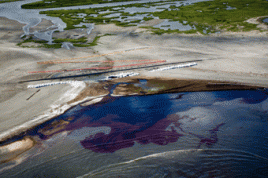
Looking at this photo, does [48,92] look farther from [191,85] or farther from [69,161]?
[191,85]

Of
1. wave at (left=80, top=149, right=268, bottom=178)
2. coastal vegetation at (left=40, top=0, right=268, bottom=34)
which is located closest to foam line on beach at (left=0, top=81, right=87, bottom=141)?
wave at (left=80, top=149, right=268, bottom=178)

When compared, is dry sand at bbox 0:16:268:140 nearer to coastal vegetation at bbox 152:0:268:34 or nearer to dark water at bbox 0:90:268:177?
dark water at bbox 0:90:268:177

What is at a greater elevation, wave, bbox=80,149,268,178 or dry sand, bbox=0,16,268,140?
dry sand, bbox=0,16,268,140

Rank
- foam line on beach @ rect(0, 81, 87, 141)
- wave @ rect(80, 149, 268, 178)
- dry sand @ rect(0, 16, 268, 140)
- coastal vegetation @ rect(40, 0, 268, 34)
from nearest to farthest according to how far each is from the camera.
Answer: wave @ rect(80, 149, 268, 178)
foam line on beach @ rect(0, 81, 87, 141)
dry sand @ rect(0, 16, 268, 140)
coastal vegetation @ rect(40, 0, 268, 34)

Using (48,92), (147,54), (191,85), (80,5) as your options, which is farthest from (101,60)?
(80,5)

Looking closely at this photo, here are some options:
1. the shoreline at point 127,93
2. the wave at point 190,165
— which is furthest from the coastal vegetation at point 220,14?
the wave at point 190,165

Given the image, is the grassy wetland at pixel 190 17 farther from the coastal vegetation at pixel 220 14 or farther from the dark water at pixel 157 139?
the dark water at pixel 157 139
